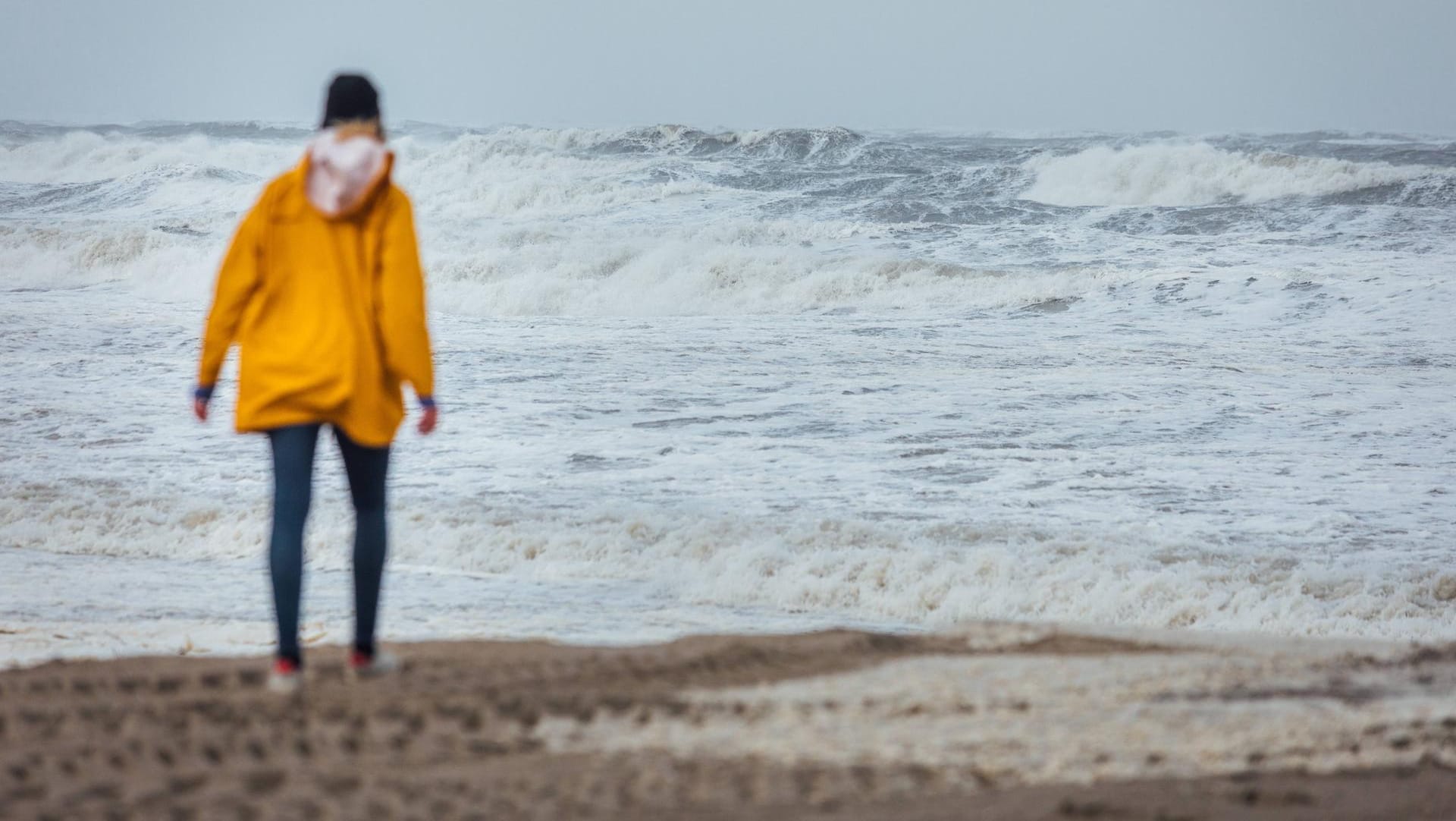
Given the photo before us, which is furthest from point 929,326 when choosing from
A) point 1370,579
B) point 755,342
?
point 1370,579

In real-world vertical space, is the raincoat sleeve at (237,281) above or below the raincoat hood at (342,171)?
below

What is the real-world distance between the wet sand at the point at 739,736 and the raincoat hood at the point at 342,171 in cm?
105

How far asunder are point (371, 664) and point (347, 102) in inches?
49.7

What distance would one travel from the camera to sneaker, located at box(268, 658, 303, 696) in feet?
9.94

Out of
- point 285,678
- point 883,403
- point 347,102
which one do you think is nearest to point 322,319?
point 347,102

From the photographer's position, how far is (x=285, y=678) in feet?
10.1

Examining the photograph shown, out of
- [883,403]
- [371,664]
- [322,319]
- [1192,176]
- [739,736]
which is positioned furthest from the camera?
[1192,176]

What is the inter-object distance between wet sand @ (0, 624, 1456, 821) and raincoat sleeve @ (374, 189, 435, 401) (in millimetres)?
685

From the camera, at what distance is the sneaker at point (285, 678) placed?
119 inches

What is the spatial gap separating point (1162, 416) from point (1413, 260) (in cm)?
1096

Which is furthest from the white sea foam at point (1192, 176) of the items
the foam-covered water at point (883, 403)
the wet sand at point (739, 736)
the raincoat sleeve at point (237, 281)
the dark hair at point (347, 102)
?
the raincoat sleeve at point (237, 281)

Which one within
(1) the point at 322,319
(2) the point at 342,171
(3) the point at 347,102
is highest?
(3) the point at 347,102

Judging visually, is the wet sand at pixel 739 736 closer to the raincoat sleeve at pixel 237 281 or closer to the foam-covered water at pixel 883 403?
the raincoat sleeve at pixel 237 281

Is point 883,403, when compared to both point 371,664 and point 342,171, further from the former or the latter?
point 342,171
